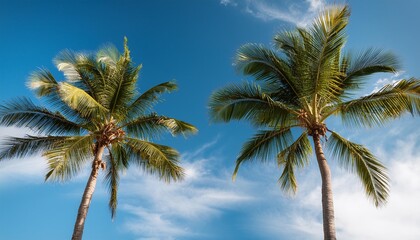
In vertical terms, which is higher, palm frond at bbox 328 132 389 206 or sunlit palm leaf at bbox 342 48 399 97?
sunlit palm leaf at bbox 342 48 399 97

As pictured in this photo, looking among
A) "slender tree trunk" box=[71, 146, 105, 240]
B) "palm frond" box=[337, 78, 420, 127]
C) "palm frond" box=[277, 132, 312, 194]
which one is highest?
"palm frond" box=[337, 78, 420, 127]

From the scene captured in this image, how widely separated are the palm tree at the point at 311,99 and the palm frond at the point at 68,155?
475 cm

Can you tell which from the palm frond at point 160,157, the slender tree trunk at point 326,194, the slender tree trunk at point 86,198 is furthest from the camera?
the palm frond at point 160,157

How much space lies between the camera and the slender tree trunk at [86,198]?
11653 millimetres

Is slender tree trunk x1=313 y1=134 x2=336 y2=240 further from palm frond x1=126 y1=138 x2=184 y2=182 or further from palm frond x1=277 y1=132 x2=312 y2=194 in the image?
palm frond x1=126 y1=138 x2=184 y2=182

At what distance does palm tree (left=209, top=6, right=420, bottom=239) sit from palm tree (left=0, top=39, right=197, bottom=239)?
9.31 ft

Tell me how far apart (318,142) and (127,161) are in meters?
7.95

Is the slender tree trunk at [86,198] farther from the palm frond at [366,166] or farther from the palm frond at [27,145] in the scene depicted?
the palm frond at [366,166]

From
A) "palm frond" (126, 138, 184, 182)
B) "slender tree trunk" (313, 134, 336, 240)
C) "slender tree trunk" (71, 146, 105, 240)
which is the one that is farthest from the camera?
"palm frond" (126, 138, 184, 182)

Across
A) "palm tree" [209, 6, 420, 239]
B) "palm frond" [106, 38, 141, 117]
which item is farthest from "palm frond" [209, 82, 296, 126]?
"palm frond" [106, 38, 141, 117]

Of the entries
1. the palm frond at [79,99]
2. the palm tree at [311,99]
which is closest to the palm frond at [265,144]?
the palm tree at [311,99]

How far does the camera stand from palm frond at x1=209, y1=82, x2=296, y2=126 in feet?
40.2

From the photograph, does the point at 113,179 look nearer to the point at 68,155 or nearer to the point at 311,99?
the point at 68,155

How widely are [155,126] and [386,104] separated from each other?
842 centimetres
